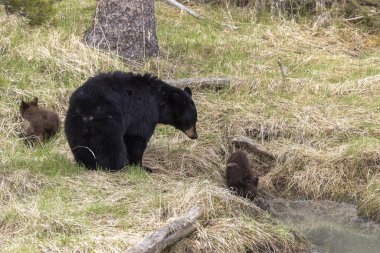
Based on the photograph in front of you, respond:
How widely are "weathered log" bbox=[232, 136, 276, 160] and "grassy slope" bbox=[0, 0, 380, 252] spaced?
0.44ft

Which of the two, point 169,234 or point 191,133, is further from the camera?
point 191,133

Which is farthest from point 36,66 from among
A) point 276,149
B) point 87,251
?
point 87,251

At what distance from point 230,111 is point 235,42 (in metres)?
2.92

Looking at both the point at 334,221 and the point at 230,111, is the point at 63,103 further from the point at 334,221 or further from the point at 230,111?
the point at 334,221

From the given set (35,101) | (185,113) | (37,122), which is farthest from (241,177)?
(35,101)

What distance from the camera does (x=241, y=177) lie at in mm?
8352

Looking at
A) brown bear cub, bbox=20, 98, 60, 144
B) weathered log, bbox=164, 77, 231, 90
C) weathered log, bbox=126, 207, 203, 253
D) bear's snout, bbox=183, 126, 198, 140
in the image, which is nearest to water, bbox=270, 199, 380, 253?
bear's snout, bbox=183, 126, 198, 140

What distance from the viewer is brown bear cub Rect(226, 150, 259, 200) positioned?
8.34 m

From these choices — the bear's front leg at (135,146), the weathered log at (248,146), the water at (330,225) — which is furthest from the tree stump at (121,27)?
the water at (330,225)

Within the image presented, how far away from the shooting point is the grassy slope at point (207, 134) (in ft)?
22.2

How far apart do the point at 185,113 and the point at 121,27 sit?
3.09 metres

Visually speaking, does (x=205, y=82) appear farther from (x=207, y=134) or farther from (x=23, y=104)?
(x=23, y=104)

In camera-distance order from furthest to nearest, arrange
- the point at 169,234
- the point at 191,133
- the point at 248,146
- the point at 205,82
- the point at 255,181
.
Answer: the point at 205,82 < the point at 248,146 < the point at 191,133 < the point at 255,181 < the point at 169,234

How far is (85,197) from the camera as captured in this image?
7.24 metres
